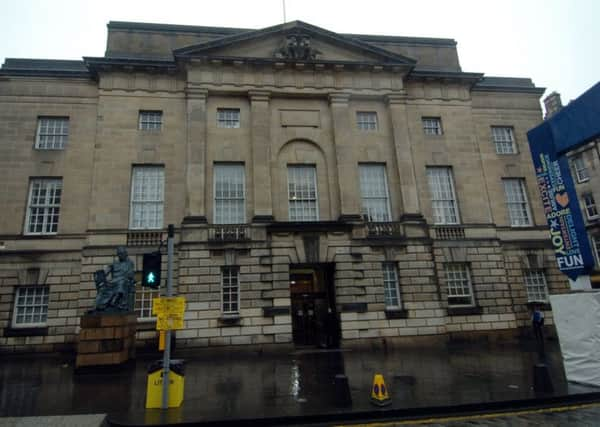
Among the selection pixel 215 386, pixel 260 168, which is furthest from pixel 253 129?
pixel 215 386

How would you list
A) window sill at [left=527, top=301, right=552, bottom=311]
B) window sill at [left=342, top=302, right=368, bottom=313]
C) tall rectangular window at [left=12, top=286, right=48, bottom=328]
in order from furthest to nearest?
window sill at [left=527, top=301, right=552, bottom=311] < window sill at [left=342, top=302, right=368, bottom=313] < tall rectangular window at [left=12, top=286, right=48, bottom=328]

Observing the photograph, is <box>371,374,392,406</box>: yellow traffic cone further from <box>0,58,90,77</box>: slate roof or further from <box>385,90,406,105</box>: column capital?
<box>0,58,90,77</box>: slate roof

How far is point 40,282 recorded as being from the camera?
17.7 metres

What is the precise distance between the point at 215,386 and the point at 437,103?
21.3 meters

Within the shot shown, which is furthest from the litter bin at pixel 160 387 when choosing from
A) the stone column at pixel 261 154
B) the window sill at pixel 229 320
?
the stone column at pixel 261 154

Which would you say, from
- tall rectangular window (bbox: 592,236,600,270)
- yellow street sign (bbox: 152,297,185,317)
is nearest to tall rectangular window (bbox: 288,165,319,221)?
yellow street sign (bbox: 152,297,185,317)

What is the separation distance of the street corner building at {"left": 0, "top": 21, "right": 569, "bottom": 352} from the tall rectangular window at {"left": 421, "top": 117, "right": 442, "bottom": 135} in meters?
0.11

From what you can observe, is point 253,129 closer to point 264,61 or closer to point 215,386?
point 264,61

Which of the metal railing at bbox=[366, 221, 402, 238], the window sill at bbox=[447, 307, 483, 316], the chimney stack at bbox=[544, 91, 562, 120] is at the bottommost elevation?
the window sill at bbox=[447, 307, 483, 316]

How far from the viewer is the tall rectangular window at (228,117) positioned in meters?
20.6

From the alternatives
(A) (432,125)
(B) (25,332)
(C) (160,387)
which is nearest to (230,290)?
(C) (160,387)

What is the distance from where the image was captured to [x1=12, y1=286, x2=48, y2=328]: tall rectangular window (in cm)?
1744

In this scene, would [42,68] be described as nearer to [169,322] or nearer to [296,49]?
[296,49]

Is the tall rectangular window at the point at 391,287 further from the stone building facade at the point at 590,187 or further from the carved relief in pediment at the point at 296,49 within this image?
the stone building facade at the point at 590,187
